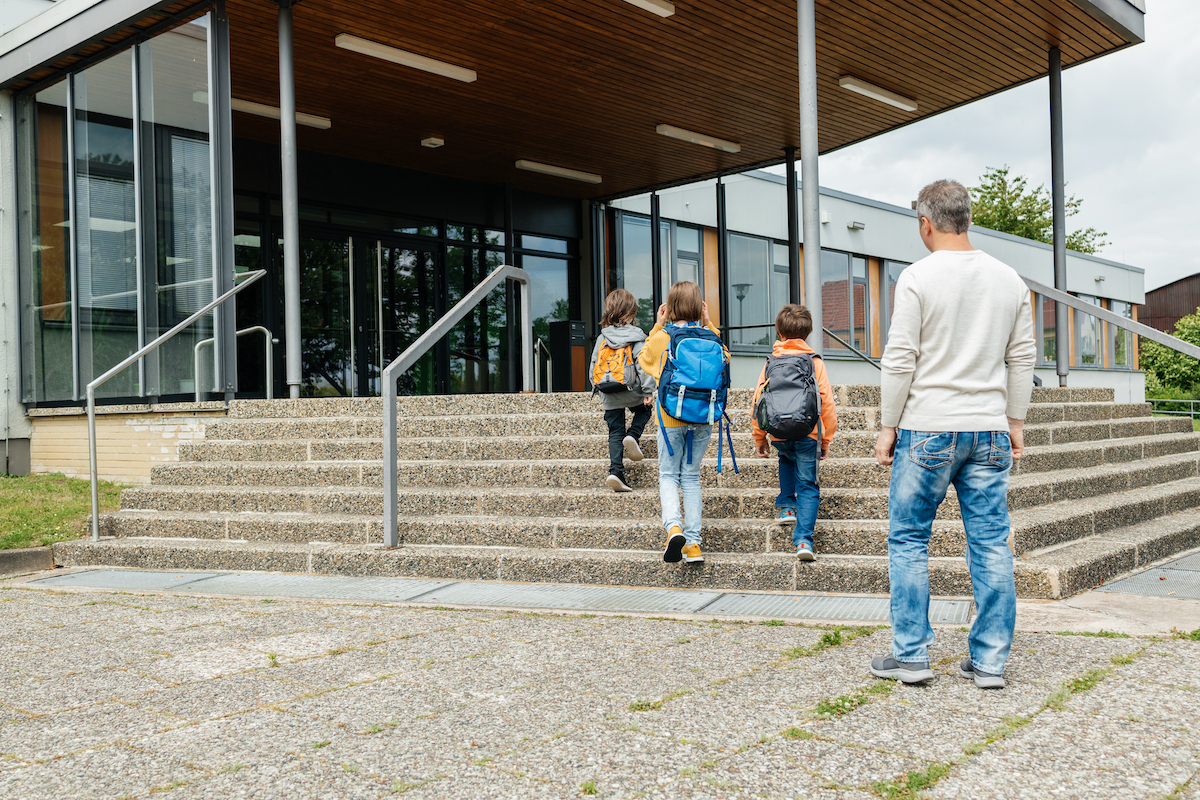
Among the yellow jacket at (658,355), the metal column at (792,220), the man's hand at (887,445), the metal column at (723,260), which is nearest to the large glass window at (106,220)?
the yellow jacket at (658,355)

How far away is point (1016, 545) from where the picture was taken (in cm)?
491

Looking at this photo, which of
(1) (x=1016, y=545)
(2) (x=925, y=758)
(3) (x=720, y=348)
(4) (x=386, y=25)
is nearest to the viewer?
(2) (x=925, y=758)

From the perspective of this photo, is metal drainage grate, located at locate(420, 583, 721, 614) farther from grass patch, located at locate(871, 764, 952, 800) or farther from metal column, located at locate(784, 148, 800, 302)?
metal column, located at locate(784, 148, 800, 302)

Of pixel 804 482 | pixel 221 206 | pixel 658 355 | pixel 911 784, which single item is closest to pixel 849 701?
pixel 911 784

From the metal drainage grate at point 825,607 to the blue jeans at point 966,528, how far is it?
99cm

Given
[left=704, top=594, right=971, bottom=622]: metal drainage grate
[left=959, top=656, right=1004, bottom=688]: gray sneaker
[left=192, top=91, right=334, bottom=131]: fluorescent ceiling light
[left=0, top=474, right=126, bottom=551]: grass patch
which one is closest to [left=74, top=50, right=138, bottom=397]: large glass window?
[left=0, top=474, right=126, bottom=551]: grass patch

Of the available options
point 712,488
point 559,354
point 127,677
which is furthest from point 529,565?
point 559,354

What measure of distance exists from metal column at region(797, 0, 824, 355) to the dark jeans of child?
1.91m

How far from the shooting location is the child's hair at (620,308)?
6.13 m

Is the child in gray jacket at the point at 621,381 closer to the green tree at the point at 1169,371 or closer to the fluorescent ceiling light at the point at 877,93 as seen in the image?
the fluorescent ceiling light at the point at 877,93

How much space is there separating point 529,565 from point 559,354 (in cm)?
1009

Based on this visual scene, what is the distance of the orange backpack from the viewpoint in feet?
19.7

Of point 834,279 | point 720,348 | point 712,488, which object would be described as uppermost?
point 834,279

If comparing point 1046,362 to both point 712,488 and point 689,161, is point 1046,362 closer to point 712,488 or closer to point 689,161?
point 689,161
